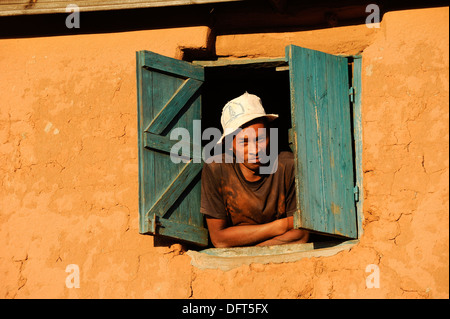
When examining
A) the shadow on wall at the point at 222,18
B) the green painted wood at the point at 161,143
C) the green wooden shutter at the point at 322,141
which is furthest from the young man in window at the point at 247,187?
the shadow on wall at the point at 222,18

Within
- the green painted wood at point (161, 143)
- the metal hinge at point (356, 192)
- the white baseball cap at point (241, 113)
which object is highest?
the white baseball cap at point (241, 113)

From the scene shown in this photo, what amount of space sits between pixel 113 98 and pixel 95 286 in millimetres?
1633

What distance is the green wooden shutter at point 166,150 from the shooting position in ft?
24.8

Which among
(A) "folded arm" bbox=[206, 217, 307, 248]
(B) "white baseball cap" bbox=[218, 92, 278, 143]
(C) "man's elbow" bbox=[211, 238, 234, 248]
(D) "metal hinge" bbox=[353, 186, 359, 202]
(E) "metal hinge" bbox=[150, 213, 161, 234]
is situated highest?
(B) "white baseball cap" bbox=[218, 92, 278, 143]

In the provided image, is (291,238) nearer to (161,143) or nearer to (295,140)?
(295,140)

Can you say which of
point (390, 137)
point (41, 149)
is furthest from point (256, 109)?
point (41, 149)

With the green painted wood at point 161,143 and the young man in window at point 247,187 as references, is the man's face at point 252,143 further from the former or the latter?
the green painted wood at point 161,143

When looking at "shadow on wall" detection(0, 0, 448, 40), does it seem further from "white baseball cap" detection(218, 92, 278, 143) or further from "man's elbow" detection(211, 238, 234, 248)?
"man's elbow" detection(211, 238, 234, 248)

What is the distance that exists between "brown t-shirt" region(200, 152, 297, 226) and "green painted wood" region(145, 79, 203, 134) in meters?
0.54

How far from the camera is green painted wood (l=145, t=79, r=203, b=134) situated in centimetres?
763

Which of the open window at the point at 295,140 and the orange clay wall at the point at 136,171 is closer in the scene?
the orange clay wall at the point at 136,171

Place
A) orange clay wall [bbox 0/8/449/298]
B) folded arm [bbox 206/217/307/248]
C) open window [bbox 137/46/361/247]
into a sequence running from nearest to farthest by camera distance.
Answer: orange clay wall [bbox 0/8/449/298] < open window [bbox 137/46/361/247] < folded arm [bbox 206/217/307/248]

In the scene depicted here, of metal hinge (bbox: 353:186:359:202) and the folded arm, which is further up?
metal hinge (bbox: 353:186:359:202)

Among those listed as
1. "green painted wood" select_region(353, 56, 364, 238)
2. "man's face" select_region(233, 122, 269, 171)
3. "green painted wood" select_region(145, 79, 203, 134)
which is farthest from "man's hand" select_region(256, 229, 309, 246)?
"green painted wood" select_region(145, 79, 203, 134)
